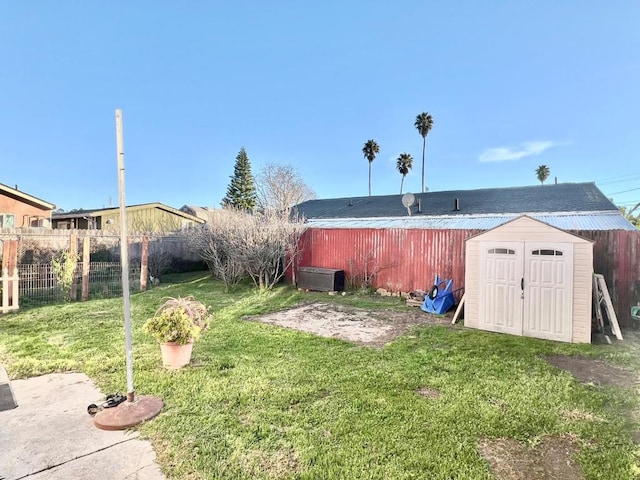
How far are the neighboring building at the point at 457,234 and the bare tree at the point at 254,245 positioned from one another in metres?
1.14

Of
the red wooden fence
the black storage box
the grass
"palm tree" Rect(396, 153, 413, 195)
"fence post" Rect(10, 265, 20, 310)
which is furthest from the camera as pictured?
"palm tree" Rect(396, 153, 413, 195)

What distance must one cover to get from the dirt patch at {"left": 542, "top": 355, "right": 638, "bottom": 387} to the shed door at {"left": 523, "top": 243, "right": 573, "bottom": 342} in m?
0.88

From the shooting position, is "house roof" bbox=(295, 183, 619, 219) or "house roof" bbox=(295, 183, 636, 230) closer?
"house roof" bbox=(295, 183, 636, 230)

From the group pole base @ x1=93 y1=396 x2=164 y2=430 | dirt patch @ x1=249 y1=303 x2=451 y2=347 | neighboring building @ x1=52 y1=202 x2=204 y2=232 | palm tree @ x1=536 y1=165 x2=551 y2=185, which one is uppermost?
palm tree @ x1=536 y1=165 x2=551 y2=185

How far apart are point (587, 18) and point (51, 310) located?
13.5 metres

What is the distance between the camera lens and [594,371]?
4211 mm

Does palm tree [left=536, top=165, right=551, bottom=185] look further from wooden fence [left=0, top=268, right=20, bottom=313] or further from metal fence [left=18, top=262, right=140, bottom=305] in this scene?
wooden fence [left=0, top=268, right=20, bottom=313]

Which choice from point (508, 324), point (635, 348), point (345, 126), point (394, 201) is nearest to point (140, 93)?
point (394, 201)

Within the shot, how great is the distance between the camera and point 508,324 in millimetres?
5918

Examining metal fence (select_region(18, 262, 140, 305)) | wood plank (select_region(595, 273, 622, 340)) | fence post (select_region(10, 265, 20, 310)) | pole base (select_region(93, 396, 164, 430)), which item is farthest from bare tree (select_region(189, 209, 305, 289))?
wood plank (select_region(595, 273, 622, 340))

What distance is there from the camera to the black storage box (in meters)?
10.4

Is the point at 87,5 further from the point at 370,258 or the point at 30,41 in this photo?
the point at 370,258

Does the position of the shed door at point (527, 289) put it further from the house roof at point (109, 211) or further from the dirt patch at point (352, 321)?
the house roof at point (109, 211)

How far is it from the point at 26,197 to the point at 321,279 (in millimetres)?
14854
